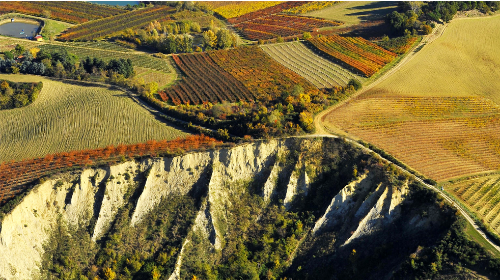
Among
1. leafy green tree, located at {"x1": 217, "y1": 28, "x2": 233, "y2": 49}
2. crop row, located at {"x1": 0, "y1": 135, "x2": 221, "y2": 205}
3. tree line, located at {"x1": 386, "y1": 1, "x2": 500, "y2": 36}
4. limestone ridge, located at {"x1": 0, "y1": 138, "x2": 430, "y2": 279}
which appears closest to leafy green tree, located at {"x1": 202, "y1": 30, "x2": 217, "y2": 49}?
leafy green tree, located at {"x1": 217, "y1": 28, "x2": 233, "y2": 49}

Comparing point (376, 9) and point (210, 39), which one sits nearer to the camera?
point (210, 39)

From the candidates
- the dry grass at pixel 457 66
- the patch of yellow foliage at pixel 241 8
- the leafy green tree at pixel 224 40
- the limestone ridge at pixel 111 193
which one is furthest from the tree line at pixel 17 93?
the dry grass at pixel 457 66

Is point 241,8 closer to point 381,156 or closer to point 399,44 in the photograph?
point 399,44

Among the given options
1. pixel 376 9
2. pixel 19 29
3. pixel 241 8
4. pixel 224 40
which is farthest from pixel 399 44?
pixel 19 29

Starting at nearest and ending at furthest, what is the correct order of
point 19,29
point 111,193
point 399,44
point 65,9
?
point 111,193 < point 399,44 < point 19,29 < point 65,9

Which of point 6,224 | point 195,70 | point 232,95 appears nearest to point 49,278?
point 6,224

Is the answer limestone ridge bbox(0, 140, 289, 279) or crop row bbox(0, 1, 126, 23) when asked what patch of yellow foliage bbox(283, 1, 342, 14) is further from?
limestone ridge bbox(0, 140, 289, 279)

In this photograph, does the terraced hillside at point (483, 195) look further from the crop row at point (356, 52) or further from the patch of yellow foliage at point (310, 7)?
the patch of yellow foliage at point (310, 7)
